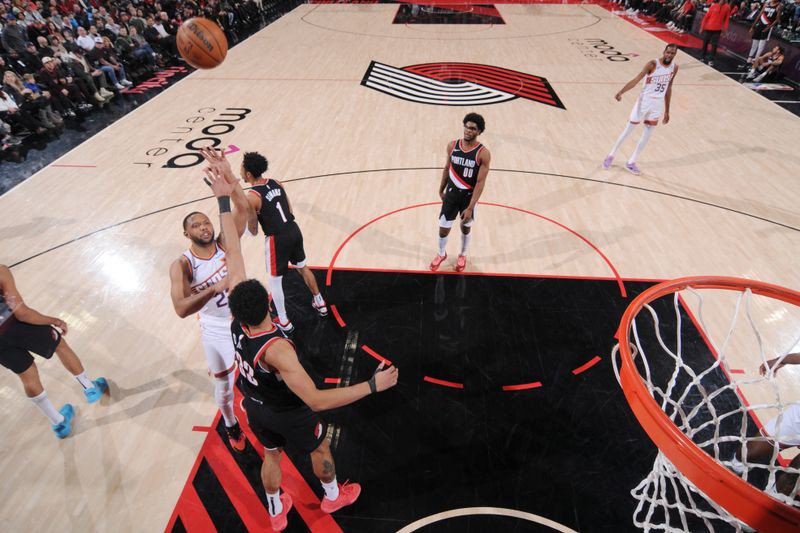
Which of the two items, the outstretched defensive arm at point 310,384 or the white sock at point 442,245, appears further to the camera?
the white sock at point 442,245

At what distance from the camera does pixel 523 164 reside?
7.35 meters

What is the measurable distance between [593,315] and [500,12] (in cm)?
1843

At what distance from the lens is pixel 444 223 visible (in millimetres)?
4766

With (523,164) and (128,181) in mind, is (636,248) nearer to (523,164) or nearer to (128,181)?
(523,164)

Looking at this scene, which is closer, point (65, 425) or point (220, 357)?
point (220, 357)

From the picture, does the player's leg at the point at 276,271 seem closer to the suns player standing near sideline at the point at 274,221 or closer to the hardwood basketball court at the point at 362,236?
the suns player standing near sideline at the point at 274,221

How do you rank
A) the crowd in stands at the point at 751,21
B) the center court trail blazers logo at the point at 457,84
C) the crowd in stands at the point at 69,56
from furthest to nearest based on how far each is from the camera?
the crowd in stands at the point at 751,21
the center court trail blazers logo at the point at 457,84
the crowd in stands at the point at 69,56

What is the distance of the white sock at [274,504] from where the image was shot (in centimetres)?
286

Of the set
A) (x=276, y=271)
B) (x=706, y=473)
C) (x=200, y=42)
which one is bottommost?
(x=276, y=271)

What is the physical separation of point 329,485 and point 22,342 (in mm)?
2462

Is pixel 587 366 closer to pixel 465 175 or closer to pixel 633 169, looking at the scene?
pixel 465 175

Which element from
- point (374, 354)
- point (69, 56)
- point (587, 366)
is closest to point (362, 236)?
point (374, 354)

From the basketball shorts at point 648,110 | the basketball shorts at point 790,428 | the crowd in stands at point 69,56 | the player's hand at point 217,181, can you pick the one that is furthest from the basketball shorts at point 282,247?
the crowd in stands at point 69,56

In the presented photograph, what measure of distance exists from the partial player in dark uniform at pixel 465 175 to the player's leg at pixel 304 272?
1498 millimetres
